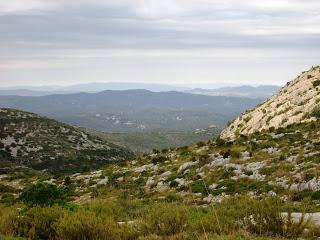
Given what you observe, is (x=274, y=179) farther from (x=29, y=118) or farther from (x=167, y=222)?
(x=29, y=118)

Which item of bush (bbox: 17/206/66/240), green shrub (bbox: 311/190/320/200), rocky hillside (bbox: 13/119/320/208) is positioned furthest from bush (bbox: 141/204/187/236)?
green shrub (bbox: 311/190/320/200)

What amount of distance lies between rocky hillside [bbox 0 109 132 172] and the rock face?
168 feet

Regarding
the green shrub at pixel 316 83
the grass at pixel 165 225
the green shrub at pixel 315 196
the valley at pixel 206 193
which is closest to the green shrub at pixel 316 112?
the valley at pixel 206 193

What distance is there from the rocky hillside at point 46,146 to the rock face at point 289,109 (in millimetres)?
51108

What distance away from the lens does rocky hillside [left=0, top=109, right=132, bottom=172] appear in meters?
102

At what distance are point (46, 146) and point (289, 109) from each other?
79.6m

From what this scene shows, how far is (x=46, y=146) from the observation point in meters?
114

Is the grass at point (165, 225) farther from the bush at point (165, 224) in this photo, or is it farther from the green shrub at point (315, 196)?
the green shrub at point (315, 196)

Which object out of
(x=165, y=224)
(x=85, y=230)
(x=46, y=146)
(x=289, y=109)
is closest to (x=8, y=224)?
(x=85, y=230)

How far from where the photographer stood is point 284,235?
11.7 meters

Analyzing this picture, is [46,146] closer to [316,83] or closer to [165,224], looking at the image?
[316,83]

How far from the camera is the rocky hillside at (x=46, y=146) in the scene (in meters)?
102

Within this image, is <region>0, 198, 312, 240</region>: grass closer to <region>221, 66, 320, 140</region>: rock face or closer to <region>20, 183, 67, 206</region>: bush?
<region>20, 183, 67, 206</region>: bush

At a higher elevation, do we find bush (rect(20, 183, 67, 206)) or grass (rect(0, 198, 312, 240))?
grass (rect(0, 198, 312, 240))
